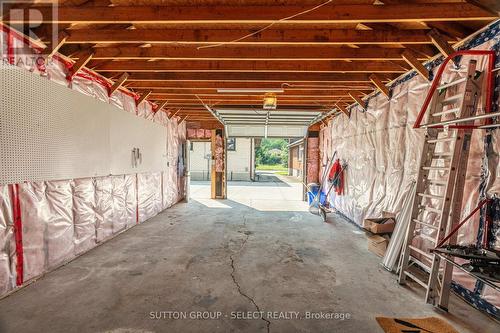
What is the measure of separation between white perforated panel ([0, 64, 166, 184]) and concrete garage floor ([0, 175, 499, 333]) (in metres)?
1.25

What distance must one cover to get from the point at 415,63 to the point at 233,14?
2.44 m

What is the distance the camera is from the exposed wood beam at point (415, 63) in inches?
128

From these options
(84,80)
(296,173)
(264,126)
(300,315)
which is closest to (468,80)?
(300,315)

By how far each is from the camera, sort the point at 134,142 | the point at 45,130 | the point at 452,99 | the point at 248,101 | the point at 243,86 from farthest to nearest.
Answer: the point at 248,101, the point at 134,142, the point at 243,86, the point at 45,130, the point at 452,99

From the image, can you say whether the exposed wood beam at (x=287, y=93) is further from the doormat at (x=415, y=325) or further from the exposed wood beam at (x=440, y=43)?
the doormat at (x=415, y=325)

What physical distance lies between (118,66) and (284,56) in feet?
8.34

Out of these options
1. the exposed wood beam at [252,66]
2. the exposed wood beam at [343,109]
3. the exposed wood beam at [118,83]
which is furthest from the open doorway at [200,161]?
the exposed wood beam at [252,66]

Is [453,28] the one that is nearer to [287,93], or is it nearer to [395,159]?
[395,159]

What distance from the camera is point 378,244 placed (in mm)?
3799

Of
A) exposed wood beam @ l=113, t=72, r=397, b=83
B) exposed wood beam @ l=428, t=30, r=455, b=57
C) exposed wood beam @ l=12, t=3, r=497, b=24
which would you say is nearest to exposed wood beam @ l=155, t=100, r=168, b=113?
exposed wood beam @ l=113, t=72, r=397, b=83

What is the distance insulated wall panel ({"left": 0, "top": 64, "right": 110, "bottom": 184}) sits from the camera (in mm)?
2457

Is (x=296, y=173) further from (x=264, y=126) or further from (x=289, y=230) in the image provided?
(x=289, y=230)

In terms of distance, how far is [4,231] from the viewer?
8.38 ft

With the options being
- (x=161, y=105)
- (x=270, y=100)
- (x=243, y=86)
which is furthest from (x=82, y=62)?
(x=270, y=100)
